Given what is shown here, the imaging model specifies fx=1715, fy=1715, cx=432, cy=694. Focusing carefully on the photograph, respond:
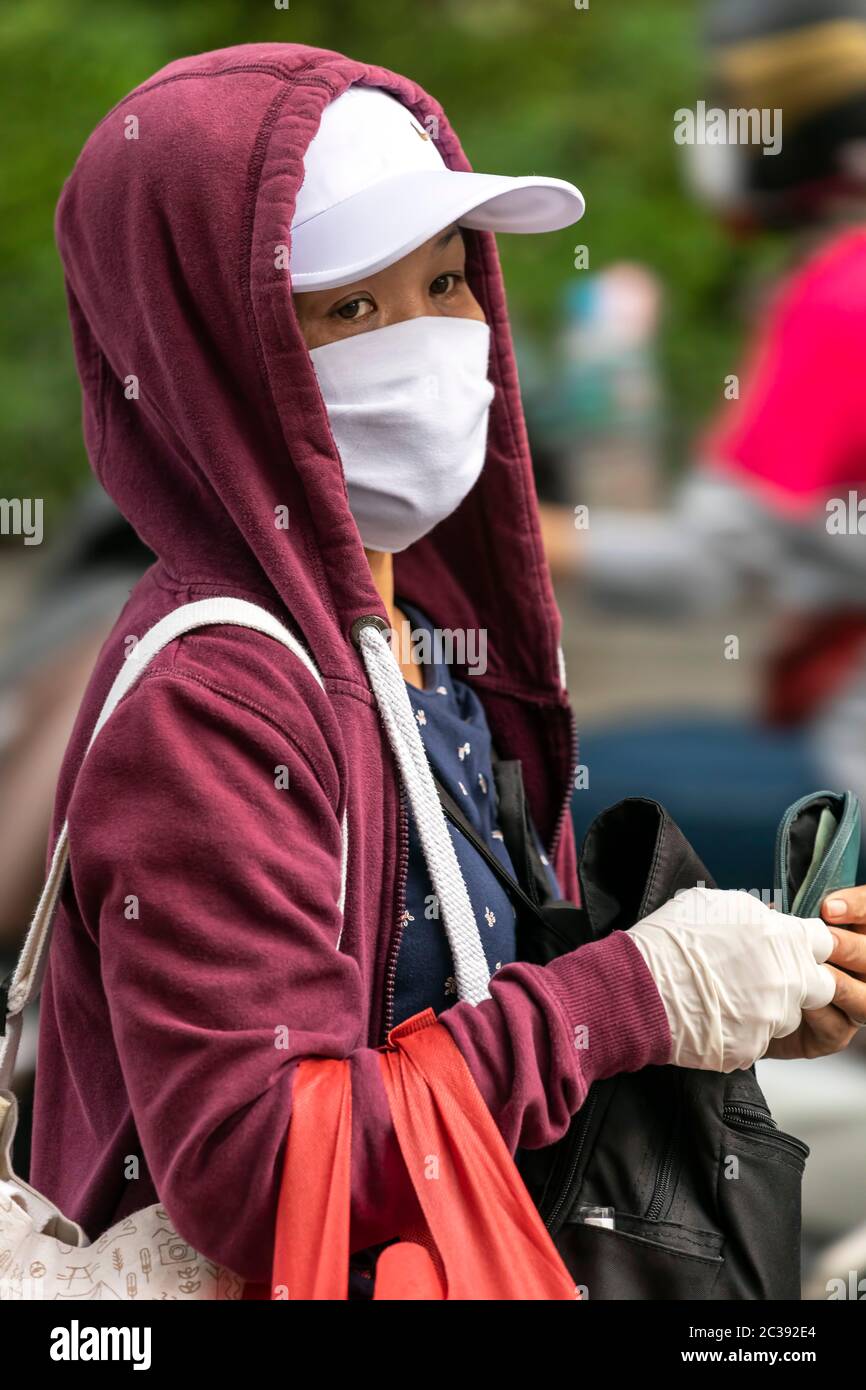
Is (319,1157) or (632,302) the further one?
(632,302)

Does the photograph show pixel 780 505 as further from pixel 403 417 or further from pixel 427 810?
pixel 427 810

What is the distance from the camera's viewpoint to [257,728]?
158 cm

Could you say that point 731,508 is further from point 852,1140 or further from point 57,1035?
point 57,1035

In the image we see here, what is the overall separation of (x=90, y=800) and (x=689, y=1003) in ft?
1.99

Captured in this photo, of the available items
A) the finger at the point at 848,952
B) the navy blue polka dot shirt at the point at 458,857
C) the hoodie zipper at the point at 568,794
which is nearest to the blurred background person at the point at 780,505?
the hoodie zipper at the point at 568,794

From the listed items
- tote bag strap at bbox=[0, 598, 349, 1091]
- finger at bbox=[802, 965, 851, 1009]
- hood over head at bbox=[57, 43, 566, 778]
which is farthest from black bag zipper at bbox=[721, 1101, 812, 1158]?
hood over head at bbox=[57, 43, 566, 778]

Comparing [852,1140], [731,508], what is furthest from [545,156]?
[852,1140]

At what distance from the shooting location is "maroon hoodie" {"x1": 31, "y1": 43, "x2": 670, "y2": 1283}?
5.03ft

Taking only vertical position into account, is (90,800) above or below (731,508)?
above

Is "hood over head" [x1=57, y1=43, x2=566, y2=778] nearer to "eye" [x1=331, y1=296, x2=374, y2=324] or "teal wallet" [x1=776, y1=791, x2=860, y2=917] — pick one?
"eye" [x1=331, y1=296, x2=374, y2=324]

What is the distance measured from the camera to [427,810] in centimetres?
174

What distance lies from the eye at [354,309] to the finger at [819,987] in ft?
2.66

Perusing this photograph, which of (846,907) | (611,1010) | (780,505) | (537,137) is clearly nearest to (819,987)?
(846,907)

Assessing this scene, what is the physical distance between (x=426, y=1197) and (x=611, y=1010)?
26 cm
